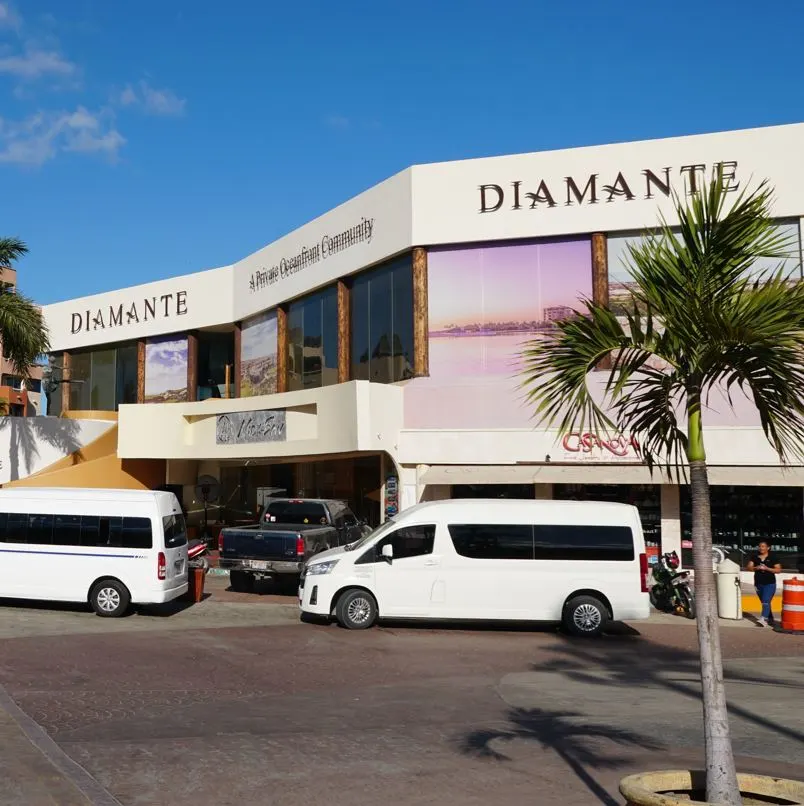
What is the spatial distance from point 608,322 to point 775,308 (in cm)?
106

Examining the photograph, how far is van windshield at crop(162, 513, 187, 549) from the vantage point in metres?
16.9

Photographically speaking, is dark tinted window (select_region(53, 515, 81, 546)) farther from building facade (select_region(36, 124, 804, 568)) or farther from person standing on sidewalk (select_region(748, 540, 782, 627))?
person standing on sidewalk (select_region(748, 540, 782, 627))

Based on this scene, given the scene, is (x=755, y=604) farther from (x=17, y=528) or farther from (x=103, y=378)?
(x=103, y=378)

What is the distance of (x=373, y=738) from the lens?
27.5ft

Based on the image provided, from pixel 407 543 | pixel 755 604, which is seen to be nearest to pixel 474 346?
pixel 755 604

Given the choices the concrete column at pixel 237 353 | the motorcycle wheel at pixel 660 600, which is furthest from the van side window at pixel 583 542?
the concrete column at pixel 237 353

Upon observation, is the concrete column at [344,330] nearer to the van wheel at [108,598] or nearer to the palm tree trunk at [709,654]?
the van wheel at [108,598]

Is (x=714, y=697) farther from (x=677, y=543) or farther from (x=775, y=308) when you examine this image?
(x=677, y=543)

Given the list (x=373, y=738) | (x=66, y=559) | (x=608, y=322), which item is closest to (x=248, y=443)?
(x=66, y=559)

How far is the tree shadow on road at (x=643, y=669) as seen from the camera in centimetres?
1116

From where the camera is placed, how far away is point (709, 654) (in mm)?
5633

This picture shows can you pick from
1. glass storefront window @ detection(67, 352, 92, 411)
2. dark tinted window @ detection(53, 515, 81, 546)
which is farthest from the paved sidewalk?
glass storefront window @ detection(67, 352, 92, 411)

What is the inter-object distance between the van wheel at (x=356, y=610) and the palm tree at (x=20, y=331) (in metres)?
16.3

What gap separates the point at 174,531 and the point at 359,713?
351 inches
